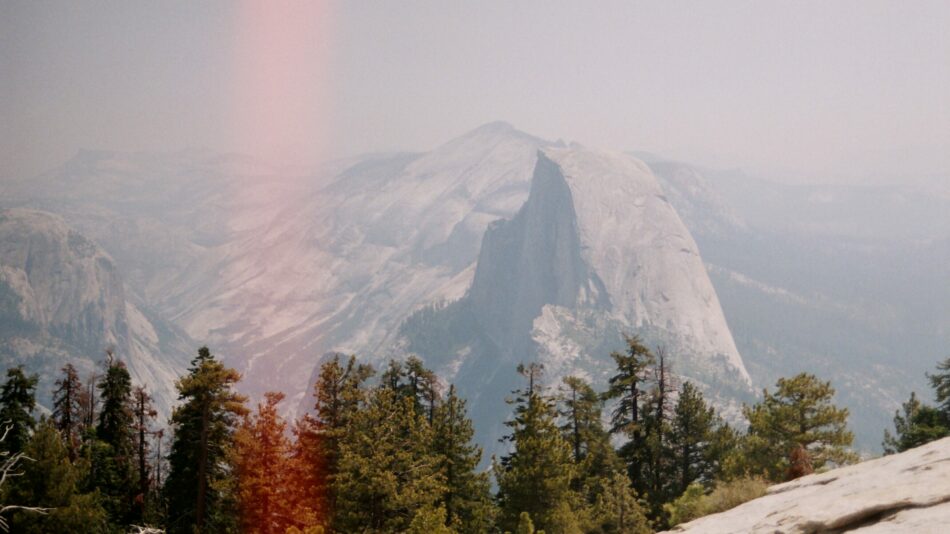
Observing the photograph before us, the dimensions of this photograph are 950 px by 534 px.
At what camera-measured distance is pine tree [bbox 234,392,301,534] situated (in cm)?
2712

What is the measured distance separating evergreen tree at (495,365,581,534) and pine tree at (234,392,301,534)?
11639 mm

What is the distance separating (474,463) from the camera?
36.4 metres

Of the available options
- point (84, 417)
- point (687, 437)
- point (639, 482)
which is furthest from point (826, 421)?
Answer: point (84, 417)

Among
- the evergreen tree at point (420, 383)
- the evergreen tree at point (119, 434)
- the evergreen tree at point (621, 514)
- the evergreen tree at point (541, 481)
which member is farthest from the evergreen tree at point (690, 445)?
the evergreen tree at point (119, 434)

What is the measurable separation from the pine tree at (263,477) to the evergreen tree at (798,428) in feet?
74.1

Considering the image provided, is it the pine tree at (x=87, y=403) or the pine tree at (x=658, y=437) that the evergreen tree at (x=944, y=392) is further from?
the pine tree at (x=87, y=403)

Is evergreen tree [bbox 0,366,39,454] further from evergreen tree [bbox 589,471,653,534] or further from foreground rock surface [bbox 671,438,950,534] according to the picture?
foreground rock surface [bbox 671,438,950,534]

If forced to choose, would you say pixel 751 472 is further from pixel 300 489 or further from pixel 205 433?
pixel 205 433

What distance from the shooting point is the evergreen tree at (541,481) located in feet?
102

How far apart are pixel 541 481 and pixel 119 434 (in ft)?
92.3

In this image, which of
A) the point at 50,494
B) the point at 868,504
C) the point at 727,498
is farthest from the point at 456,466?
the point at 868,504

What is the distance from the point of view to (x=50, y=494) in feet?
92.7

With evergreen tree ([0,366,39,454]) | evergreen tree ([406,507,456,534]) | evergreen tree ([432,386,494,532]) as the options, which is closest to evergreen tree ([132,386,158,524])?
evergreen tree ([0,366,39,454])

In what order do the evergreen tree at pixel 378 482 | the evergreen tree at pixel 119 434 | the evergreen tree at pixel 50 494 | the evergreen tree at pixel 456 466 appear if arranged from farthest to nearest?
the evergreen tree at pixel 119 434, the evergreen tree at pixel 456 466, the evergreen tree at pixel 50 494, the evergreen tree at pixel 378 482
